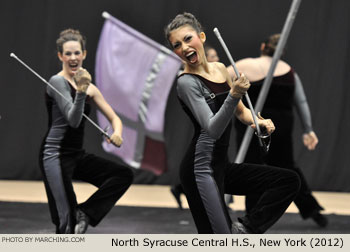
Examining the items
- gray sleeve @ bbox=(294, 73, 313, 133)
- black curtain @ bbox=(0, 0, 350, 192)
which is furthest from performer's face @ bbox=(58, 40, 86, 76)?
black curtain @ bbox=(0, 0, 350, 192)

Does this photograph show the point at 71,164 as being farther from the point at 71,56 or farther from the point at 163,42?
the point at 163,42

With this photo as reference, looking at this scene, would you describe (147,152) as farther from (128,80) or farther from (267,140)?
(267,140)

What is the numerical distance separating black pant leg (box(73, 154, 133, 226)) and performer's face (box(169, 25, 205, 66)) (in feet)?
3.34

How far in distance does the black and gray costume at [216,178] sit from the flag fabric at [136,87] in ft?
12.3

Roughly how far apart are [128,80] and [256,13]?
1353 mm

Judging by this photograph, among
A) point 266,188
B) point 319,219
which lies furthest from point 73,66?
point 319,219

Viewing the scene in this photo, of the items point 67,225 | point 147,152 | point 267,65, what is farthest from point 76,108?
point 147,152

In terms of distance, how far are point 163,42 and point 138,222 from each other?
231 centimetres

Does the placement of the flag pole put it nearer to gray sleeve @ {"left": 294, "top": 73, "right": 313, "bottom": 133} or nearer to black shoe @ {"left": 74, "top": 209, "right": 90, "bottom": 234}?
gray sleeve @ {"left": 294, "top": 73, "right": 313, "bottom": 133}

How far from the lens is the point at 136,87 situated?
739cm

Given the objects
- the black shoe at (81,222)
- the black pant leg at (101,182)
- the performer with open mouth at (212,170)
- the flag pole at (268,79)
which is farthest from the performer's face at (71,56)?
the flag pole at (268,79)

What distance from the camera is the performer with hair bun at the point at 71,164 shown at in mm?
4207

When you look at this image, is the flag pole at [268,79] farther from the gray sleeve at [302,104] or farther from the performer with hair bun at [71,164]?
the performer with hair bun at [71,164]

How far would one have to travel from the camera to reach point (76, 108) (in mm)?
4031
